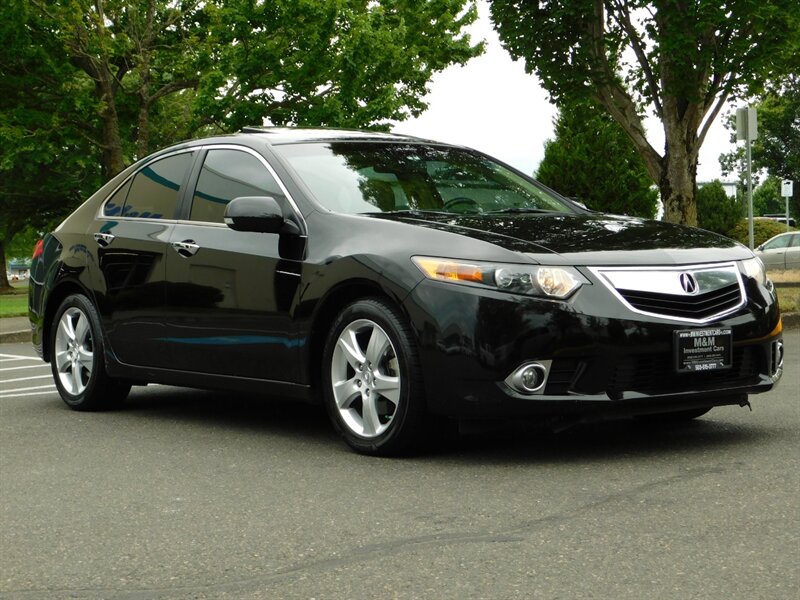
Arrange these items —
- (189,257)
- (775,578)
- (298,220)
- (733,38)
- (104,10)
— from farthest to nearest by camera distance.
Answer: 1. (104,10)
2. (733,38)
3. (189,257)
4. (298,220)
5. (775,578)

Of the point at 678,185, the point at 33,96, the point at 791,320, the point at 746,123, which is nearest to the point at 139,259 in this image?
the point at 791,320

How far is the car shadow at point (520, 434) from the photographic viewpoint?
5914 mm

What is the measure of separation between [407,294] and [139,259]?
2325 millimetres

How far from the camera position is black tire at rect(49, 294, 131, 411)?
7.86m

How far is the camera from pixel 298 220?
638 centimetres

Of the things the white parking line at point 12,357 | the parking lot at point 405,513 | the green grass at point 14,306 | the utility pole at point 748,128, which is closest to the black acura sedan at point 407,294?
the parking lot at point 405,513

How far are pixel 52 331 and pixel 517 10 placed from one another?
12890 mm

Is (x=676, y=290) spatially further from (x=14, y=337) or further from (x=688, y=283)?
(x=14, y=337)

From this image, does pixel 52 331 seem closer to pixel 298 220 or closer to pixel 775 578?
pixel 298 220

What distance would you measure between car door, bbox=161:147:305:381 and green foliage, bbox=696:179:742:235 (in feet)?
105

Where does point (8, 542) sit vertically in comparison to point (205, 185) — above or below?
below

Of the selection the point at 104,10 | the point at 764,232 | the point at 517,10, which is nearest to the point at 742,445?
the point at 517,10

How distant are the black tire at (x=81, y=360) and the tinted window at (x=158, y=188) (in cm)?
68

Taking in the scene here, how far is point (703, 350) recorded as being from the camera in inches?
223
